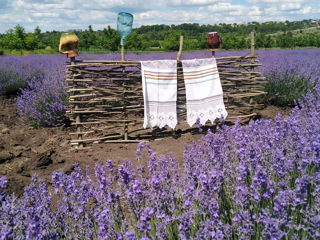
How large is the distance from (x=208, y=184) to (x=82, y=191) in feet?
2.78

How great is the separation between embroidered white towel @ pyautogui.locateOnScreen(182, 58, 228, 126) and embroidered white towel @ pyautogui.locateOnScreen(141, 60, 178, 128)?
22 cm

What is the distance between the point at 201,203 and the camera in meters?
1.92

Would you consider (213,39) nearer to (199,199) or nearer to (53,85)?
(53,85)

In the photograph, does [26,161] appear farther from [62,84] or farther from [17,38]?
[17,38]

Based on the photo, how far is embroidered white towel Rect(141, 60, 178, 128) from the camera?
4855 millimetres

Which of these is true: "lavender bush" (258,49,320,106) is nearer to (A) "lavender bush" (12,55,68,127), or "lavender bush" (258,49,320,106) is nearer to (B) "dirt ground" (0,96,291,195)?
(B) "dirt ground" (0,96,291,195)

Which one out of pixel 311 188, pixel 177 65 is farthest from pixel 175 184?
pixel 177 65

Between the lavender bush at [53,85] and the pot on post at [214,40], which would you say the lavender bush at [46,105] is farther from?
the pot on post at [214,40]

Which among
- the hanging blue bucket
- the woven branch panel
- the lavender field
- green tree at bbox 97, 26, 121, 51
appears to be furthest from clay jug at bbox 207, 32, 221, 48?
green tree at bbox 97, 26, 121, 51

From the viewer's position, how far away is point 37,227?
1694 millimetres

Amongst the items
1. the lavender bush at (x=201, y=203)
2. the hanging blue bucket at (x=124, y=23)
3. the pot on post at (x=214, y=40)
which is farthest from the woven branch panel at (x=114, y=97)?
the lavender bush at (x=201, y=203)

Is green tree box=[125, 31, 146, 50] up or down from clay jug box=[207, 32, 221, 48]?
up

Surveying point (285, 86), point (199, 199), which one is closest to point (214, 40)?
point (285, 86)

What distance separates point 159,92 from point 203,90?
714 mm
